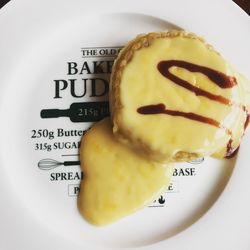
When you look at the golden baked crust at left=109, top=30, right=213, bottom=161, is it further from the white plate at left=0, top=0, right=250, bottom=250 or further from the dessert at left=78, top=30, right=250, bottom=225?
the white plate at left=0, top=0, right=250, bottom=250

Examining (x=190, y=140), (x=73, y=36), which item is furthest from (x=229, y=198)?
(x=73, y=36)

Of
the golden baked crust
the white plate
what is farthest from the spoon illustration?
the golden baked crust

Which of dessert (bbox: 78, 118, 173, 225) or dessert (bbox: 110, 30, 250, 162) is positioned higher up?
dessert (bbox: 110, 30, 250, 162)

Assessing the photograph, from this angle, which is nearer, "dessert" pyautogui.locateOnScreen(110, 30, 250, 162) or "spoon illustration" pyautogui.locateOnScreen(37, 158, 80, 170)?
"dessert" pyautogui.locateOnScreen(110, 30, 250, 162)

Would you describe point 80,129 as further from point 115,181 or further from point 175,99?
point 175,99

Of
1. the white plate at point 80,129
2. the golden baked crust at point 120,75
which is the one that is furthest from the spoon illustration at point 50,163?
the golden baked crust at point 120,75

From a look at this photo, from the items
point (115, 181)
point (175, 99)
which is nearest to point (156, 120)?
point (175, 99)

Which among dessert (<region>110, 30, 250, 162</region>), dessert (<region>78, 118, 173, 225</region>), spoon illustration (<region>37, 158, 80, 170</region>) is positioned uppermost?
dessert (<region>110, 30, 250, 162</region>)
